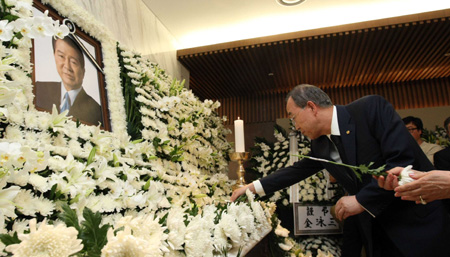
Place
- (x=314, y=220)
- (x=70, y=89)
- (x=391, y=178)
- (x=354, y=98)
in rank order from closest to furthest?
(x=391, y=178) → (x=70, y=89) → (x=314, y=220) → (x=354, y=98)

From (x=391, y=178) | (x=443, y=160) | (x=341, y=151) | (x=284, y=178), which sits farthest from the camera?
(x=443, y=160)

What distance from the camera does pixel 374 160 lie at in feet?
6.22

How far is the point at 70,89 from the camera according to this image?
74.4 inches

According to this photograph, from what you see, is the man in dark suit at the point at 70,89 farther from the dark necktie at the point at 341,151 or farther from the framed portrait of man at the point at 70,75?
the dark necktie at the point at 341,151

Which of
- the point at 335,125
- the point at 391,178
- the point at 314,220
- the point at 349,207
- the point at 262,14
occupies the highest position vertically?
the point at 262,14

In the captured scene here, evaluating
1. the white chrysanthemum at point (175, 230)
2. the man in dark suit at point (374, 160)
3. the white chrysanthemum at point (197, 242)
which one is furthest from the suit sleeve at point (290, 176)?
the white chrysanthemum at point (175, 230)

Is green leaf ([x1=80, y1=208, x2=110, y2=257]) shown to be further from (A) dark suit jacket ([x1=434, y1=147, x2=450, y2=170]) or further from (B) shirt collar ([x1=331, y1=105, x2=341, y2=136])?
(A) dark suit jacket ([x1=434, y1=147, x2=450, y2=170])

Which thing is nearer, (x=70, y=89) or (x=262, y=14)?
(x=70, y=89)

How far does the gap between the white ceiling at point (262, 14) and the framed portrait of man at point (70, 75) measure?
165 centimetres

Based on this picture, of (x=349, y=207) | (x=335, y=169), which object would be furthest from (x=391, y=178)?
(x=335, y=169)

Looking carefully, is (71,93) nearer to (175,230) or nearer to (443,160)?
(175,230)

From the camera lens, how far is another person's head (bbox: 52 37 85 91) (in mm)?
1838

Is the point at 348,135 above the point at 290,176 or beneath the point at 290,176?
above

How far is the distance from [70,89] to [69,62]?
0.61 feet
